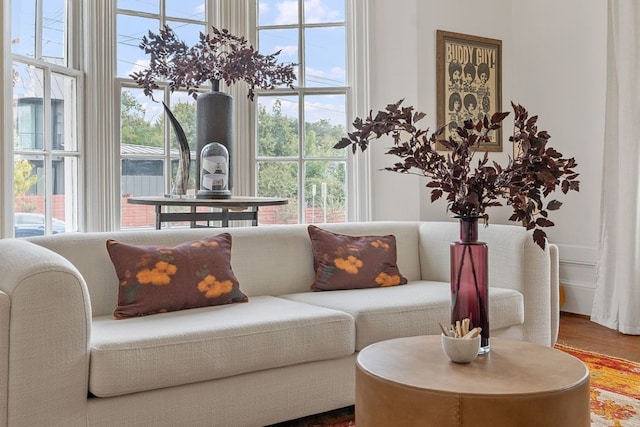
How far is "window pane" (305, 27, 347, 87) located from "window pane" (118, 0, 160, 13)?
956 mm

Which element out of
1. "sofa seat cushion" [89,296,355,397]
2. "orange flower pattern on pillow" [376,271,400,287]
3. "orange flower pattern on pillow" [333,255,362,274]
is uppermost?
"orange flower pattern on pillow" [333,255,362,274]

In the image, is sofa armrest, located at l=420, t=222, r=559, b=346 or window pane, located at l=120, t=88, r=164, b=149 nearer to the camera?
sofa armrest, located at l=420, t=222, r=559, b=346

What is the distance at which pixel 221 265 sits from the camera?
281cm

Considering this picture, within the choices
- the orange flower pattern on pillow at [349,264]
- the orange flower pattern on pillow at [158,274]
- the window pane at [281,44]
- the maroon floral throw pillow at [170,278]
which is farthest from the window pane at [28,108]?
the orange flower pattern on pillow at [349,264]

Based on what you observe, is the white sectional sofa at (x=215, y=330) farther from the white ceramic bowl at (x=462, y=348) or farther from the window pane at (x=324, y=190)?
the window pane at (x=324, y=190)

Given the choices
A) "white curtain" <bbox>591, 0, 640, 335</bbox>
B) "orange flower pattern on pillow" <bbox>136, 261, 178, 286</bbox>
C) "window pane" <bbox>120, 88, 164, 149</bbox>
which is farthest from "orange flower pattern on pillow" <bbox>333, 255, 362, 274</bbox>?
Result: "white curtain" <bbox>591, 0, 640, 335</bbox>

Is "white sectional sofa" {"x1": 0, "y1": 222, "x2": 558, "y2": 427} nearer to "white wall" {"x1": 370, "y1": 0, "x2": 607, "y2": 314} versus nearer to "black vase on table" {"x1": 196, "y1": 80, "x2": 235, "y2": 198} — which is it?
"black vase on table" {"x1": 196, "y1": 80, "x2": 235, "y2": 198}

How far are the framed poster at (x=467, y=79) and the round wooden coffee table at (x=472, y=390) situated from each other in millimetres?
2846

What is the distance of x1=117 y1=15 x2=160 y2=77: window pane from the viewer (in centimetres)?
402

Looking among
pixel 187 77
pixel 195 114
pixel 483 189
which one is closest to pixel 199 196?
pixel 187 77

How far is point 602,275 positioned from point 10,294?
3.55 m

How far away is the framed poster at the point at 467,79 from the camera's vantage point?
4594 mm

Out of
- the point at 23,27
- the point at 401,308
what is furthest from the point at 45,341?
the point at 23,27

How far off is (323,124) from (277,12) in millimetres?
769
